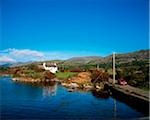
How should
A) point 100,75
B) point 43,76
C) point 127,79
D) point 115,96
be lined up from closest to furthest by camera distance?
point 115,96, point 127,79, point 100,75, point 43,76

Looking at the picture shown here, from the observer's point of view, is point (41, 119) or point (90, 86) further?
point (90, 86)

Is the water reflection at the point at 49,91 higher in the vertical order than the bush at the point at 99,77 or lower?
lower

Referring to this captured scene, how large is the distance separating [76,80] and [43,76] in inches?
532

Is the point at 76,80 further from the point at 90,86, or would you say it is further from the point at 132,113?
the point at 132,113

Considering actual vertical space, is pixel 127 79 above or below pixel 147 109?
above

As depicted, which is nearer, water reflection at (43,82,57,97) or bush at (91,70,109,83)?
water reflection at (43,82,57,97)

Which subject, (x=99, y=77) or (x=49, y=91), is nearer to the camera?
(x=49, y=91)

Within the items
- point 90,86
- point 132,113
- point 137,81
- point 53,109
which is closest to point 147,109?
point 132,113

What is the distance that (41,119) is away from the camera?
59.8ft

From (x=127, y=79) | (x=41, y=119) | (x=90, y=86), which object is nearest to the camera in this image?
(x=41, y=119)

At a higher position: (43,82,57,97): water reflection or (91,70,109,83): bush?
(91,70,109,83): bush

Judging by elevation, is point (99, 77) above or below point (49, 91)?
above

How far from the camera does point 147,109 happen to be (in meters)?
20.7

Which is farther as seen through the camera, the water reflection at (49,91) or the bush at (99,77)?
the bush at (99,77)
